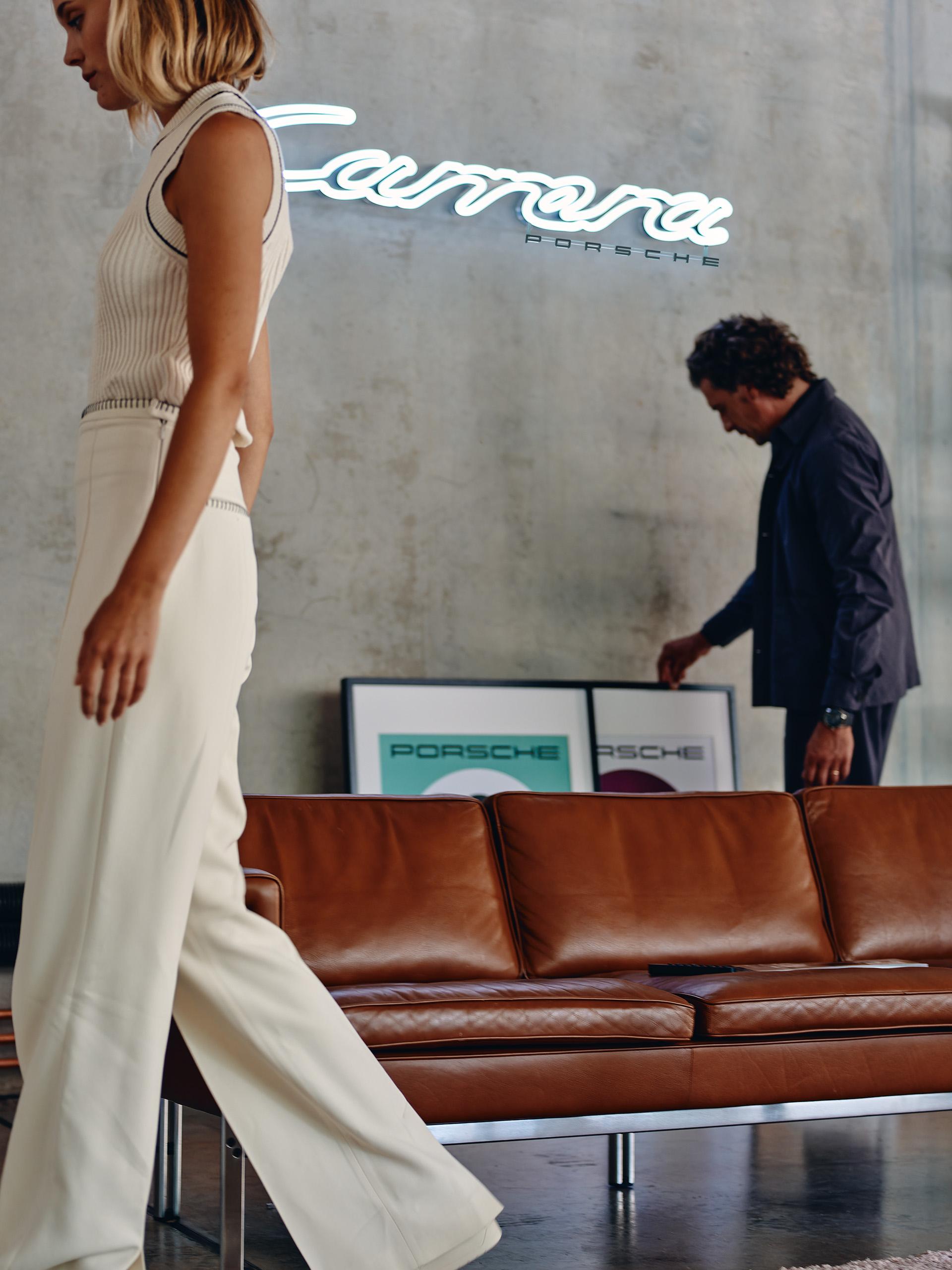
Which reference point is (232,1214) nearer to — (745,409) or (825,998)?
(825,998)

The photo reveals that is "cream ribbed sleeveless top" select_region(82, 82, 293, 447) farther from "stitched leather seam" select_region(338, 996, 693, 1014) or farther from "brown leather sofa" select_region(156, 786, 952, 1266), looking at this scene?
Answer: "stitched leather seam" select_region(338, 996, 693, 1014)

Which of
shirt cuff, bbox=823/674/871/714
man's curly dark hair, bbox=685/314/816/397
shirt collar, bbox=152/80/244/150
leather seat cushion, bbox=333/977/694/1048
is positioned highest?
man's curly dark hair, bbox=685/314/816/397

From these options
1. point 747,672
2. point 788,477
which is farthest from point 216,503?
point 747,672

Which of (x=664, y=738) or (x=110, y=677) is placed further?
(x=664, y=738)

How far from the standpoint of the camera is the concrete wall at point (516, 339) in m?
4.66

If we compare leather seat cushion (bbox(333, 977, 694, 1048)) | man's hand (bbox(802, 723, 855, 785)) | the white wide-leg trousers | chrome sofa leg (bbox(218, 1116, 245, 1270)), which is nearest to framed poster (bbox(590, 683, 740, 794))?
man's hand (bbox(802, 723, 855, 785))

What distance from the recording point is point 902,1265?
234cm

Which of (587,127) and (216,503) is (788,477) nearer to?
(587,127)

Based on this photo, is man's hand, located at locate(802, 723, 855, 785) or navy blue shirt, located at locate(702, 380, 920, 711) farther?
navy blue shirt, located at locate(702, 380, 920, 711)

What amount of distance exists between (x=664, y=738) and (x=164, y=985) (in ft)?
11.5

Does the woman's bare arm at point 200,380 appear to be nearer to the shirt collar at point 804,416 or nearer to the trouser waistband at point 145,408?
the trouser waistband at point 145,408

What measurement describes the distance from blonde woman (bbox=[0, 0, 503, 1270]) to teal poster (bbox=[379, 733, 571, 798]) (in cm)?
281

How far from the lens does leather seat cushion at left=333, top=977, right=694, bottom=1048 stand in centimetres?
246

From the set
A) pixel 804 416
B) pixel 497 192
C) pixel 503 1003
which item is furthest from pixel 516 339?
pixel 503 1003
